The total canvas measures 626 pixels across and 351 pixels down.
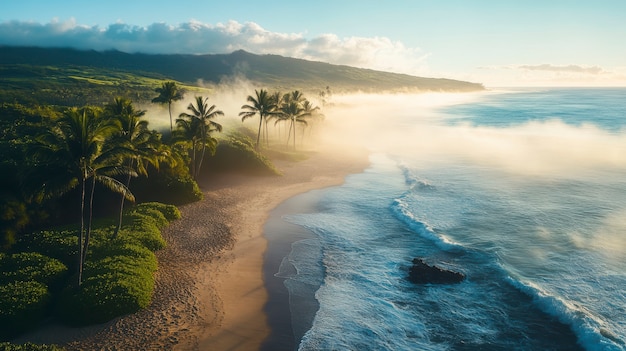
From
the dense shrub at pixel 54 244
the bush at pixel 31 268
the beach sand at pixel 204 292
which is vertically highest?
the bush at pixel 31 268

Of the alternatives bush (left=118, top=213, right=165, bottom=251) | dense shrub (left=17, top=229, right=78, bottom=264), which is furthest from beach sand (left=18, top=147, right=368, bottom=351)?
dense shrub (left=17, top=229, right=78, bottom=264)

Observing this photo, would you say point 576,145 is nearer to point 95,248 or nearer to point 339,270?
point 339,270

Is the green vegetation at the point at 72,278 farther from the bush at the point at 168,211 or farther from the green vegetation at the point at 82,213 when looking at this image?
the bush at the point at 168,211

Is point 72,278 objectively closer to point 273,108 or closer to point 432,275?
point 432,275

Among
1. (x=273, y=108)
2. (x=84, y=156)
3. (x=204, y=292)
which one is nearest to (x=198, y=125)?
(x=204, y=292)

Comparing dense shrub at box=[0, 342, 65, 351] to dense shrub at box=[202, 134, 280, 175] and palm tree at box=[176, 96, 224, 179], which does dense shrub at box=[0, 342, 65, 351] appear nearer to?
palm tree at box=[176, 96, 224, 179]

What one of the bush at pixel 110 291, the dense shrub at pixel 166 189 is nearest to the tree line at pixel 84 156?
the bush at pixel 110 291
